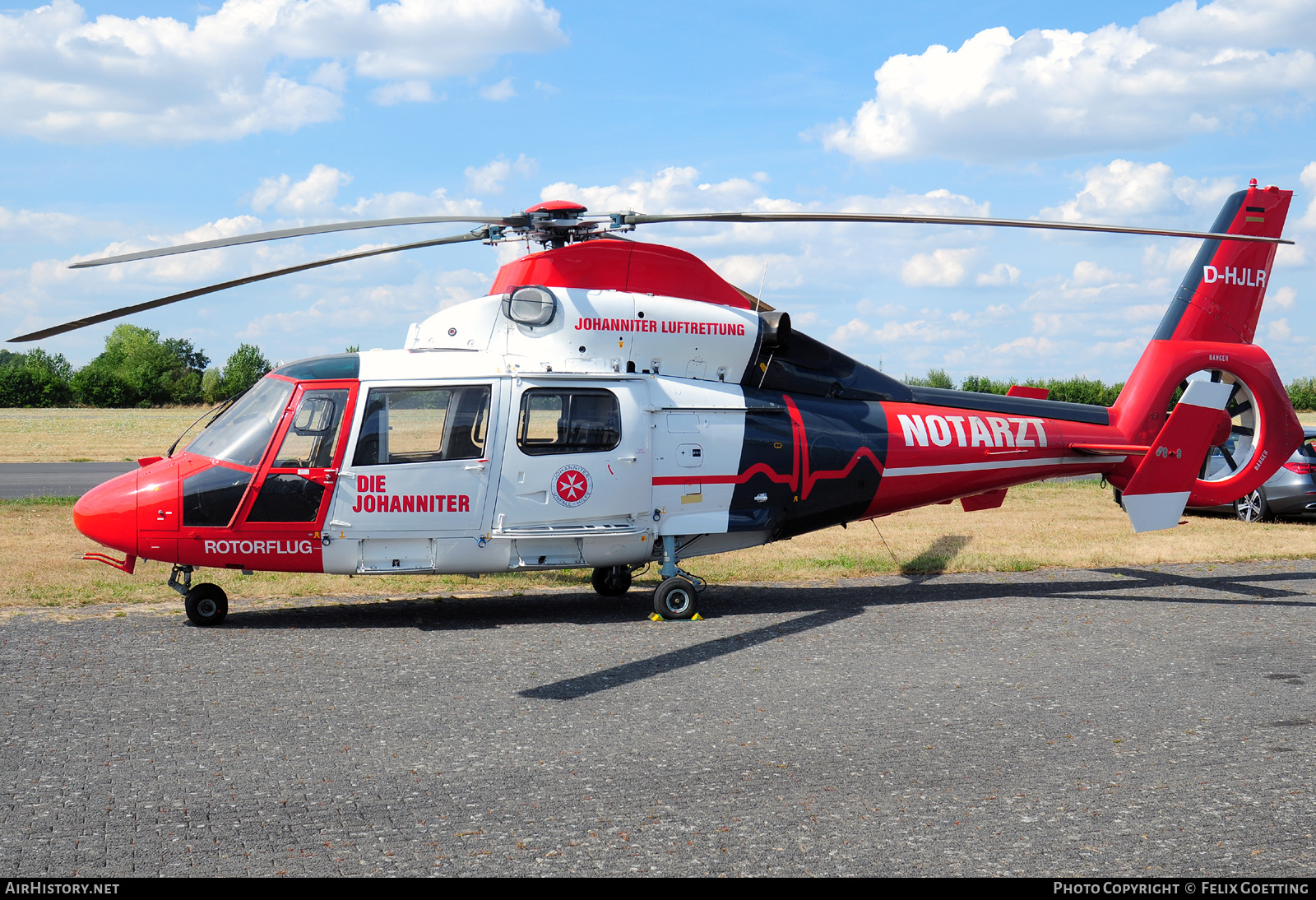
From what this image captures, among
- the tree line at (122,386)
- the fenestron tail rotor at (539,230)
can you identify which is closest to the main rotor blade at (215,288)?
the fenestron tail rotor at (539,230)

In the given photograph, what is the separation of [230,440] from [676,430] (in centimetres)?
434

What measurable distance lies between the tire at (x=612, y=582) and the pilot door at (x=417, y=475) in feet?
7.34

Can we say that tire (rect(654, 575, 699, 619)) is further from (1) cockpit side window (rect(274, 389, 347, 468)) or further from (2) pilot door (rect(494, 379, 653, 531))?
(1) cockpit side window (rect(274, 389, 347, 468))

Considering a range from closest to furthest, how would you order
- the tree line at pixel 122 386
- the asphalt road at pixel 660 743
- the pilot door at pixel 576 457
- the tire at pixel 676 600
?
1. the asphalt road at pixel 660 743
2. the pilot door at pixel 576 457
3. the tire at pixel 676 600
4. the tree line at pixel 122 386

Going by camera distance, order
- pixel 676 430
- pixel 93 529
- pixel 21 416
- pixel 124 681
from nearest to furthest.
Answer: pixel 124 681 → pixel 93 529 → pixel 676 430 → pixel 21 416

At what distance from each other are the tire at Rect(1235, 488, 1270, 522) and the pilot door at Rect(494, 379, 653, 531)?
13.0 metres

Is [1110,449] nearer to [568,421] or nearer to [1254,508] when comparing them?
[568,421]

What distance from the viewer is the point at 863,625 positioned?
962 cm

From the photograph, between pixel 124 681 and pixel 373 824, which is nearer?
pixel 373 824

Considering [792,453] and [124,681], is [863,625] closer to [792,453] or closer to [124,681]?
[792,453]

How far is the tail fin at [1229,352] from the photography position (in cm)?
1196

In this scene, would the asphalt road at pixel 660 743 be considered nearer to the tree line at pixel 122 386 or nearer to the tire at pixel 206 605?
the tire at pixel 206 605
